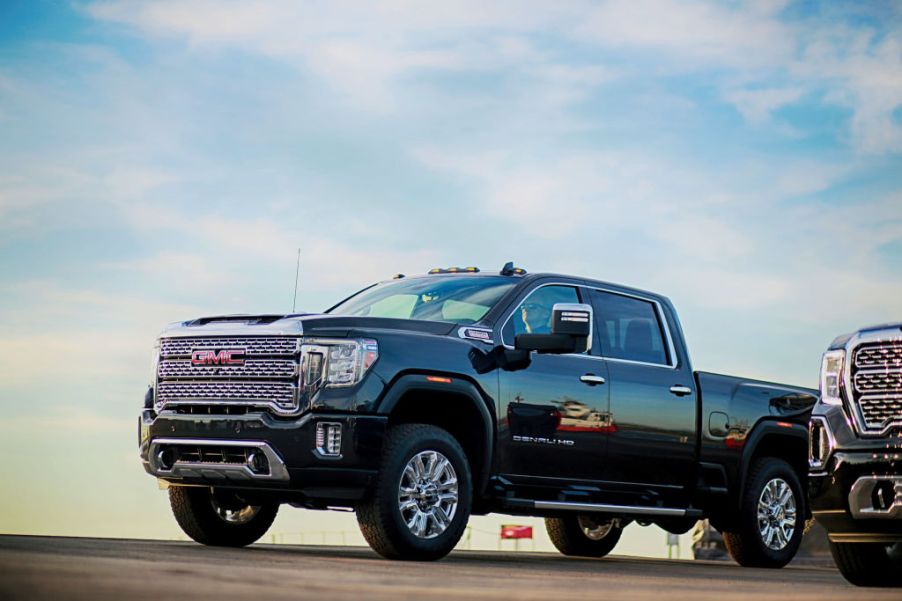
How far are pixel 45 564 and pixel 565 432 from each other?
15.0 feet

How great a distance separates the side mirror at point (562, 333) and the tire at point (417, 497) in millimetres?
1055

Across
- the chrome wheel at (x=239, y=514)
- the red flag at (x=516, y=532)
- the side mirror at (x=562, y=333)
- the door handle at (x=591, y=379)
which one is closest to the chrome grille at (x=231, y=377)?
the chrome wheel at (x=239, y=514)

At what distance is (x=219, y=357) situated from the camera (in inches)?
385

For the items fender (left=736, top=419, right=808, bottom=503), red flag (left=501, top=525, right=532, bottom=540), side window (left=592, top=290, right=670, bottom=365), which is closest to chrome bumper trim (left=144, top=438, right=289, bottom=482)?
side window (left=592, top=290, right=670, bottom=365)

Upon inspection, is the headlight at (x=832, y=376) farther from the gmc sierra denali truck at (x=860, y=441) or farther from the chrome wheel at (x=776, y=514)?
the chrome wheel at (x=776, y=514)

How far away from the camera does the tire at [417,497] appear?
916 centimetres

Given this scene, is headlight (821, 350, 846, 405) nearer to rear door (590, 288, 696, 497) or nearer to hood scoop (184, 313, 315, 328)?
rear door (590, 288, 696, 497)

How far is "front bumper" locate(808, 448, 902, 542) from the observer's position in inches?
317

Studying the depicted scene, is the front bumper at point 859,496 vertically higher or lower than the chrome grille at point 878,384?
lower

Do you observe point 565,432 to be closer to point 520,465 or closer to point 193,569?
point 520,465

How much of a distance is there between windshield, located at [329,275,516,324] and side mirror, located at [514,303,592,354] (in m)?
0.45

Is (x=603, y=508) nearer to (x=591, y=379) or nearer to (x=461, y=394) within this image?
(x=591, y=379)

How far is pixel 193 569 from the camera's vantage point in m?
7.28

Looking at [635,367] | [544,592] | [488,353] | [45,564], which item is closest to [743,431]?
[635,367]
